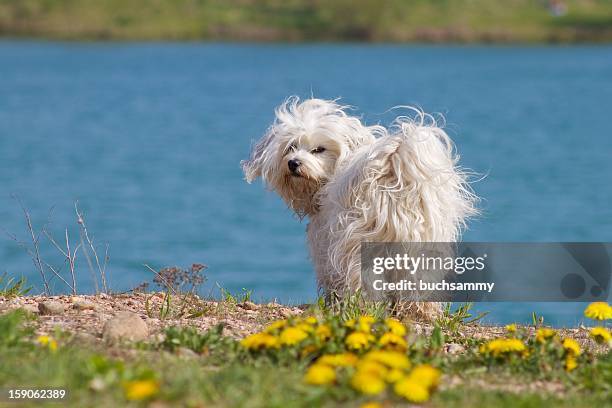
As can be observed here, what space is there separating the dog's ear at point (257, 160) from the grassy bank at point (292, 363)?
1274 mm

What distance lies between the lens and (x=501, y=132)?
3275 centimetres

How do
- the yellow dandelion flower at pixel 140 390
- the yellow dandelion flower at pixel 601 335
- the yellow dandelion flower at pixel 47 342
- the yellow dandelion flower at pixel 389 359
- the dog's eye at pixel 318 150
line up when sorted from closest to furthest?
the yellow dandelion flower at pixel 140 390, the yellow dandelion flower at pixel 389 359, the yellow dandelion flower at pixel 47 342, the yellow dandelion flower at pixel 601 335, the dog's eye at pixel 318 150

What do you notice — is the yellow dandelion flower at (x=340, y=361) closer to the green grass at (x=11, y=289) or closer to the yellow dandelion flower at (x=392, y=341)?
the yellow dandelion flower at (x=392, y=341)

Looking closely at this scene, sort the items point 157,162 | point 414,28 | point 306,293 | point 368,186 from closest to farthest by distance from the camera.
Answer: point 368,186, point 306,293, point 157,162, point 414,28

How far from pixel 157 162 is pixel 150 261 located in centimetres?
1103

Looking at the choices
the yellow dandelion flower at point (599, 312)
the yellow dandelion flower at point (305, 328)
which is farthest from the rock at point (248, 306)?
the yellow dandelion flower at point (599, 312)

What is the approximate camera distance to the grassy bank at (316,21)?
73000 mm

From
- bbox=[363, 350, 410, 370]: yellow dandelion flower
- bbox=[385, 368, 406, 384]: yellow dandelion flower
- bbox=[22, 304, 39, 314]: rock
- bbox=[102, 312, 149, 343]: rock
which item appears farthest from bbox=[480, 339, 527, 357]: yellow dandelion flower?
bbox=[22, 304, 39, 314]: rock

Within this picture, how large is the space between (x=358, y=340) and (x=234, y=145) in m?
25.5

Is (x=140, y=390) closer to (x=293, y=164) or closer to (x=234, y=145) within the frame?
(x=293, y=164)

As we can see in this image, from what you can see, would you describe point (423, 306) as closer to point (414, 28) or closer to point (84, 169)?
point (84, 169)

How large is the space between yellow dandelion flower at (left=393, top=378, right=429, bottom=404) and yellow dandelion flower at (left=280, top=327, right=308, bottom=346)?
31.2 inches

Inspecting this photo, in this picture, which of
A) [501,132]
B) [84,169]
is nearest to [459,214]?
[84,169]

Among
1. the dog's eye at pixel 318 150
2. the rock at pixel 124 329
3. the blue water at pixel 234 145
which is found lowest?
the rock at pixel 124 329
